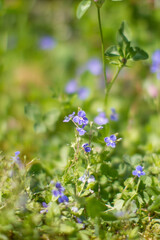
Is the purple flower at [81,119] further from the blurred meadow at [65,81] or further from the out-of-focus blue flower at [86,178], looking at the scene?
the blurred meadow at [65,81]

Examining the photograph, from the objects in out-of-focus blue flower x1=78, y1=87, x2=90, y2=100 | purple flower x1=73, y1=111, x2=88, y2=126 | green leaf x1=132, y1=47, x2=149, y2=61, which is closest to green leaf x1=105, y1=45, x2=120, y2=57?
green leaf x1=132, y1=47, x2=149, y2=61

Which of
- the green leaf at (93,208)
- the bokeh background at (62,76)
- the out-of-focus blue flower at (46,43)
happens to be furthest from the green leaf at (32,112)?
the out-of-focus blue flower at (46,43)

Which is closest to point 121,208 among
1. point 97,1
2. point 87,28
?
point 97,1

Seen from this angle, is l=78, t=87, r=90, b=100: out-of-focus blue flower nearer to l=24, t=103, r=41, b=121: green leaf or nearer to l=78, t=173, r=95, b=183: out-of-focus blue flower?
l=24, t=103, r=41, b=121: green leaf

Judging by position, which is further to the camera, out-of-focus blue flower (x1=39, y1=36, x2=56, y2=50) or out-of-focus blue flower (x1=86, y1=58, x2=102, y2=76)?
out-of-focus blue flower (x1=39, y1=36, x2=56, y2=50)

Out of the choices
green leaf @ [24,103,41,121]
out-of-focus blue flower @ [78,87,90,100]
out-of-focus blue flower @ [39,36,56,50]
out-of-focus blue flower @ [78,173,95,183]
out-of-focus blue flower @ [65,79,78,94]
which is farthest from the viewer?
out-of-focus blue flower @ [39,36,56,50]

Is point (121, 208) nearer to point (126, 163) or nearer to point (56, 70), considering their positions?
point (126, 163)

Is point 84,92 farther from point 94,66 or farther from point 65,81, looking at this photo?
point 94,66
